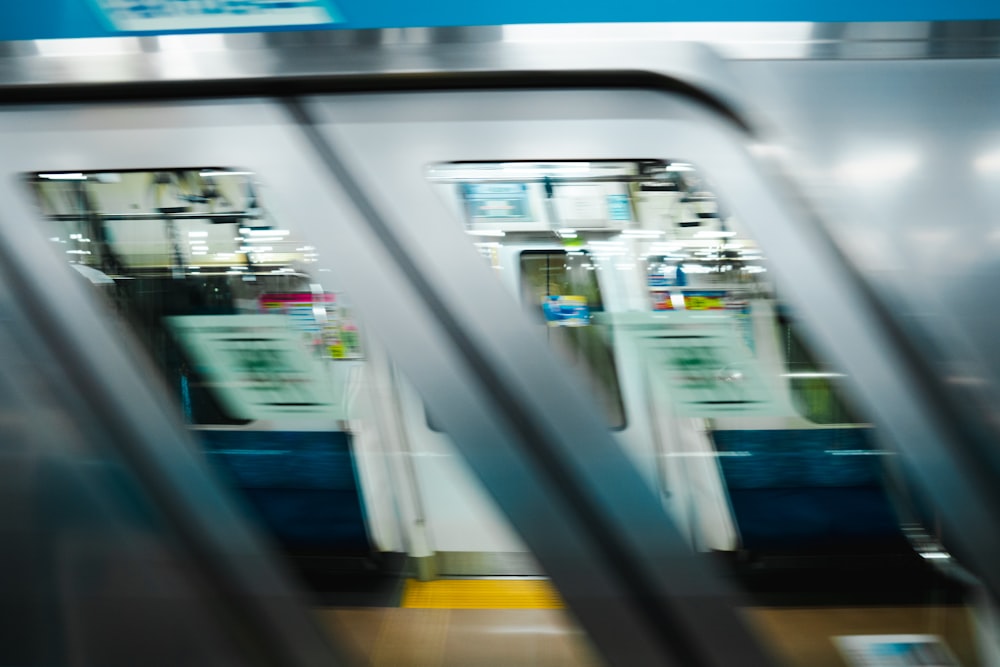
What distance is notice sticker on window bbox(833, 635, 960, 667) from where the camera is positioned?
1.33m

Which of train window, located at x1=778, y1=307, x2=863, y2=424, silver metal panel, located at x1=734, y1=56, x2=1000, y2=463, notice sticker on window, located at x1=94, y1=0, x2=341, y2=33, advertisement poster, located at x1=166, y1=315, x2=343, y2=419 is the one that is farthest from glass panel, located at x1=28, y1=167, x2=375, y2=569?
silver metal panel, located at x1=734, y1=56, x2=1000, y2=463

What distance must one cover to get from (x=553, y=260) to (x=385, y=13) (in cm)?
58

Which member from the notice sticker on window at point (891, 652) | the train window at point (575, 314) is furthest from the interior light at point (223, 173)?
the notice sticker on window at point (891, 652)

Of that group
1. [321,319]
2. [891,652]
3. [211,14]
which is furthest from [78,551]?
[891,652]

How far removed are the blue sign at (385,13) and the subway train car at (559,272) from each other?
3cm

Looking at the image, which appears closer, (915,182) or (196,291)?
(915,182)

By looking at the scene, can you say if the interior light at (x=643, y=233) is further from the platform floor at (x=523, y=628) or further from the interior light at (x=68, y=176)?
the interior light at (x=68, y=176)

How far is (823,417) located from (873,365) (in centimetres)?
14

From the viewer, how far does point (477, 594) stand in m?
1.51

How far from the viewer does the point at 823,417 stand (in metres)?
1.32

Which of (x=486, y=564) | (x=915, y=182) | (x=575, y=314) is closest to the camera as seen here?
(x=915, y=182)

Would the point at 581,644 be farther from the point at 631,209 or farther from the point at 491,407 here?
the point at 631,209

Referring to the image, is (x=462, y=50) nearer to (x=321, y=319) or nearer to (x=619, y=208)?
(x=619, y=208)

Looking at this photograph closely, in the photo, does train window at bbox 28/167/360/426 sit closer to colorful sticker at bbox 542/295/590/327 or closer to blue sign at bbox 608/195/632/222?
colorful sticker at bbox 542/295/590/327
